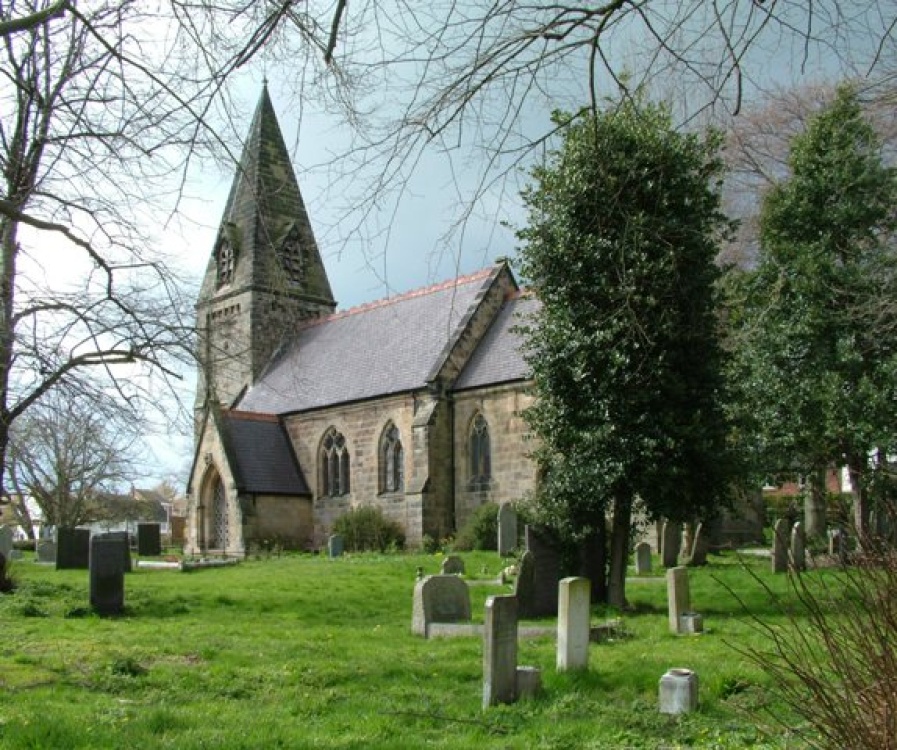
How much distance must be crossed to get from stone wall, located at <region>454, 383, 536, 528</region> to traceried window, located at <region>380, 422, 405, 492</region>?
249cm

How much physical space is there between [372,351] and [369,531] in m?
6.96

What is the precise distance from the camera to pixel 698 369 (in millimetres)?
14555

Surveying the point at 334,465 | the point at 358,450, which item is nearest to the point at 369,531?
the point at 358,450

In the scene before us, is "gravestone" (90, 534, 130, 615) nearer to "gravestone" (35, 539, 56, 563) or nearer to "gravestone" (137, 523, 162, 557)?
"gravestone" (35, 539, 56, 563)

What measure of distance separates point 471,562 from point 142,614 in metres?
8.54

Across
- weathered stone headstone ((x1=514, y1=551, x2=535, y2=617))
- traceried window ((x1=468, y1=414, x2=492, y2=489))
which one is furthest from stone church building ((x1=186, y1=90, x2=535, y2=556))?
weathered stone headstone ((x1=514, y1=551, x2=535, y2=617))

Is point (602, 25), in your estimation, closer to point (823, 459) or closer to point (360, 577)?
point (360, 577)

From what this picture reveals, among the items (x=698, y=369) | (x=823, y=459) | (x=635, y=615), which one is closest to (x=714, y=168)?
(x=698, y=369)

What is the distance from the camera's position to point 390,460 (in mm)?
29500

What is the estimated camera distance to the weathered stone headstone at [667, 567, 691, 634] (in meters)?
11.2

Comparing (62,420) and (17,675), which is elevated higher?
(62,420)

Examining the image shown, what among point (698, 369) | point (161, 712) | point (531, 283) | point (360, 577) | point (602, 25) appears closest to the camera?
point (602, 25)

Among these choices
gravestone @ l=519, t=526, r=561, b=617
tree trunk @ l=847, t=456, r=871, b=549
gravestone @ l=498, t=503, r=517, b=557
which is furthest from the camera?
gravestone @ l=498, t=503, r=517, b=557

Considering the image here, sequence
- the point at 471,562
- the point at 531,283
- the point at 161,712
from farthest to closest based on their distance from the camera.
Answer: the point at 471,562 < the point at 531,283 < the point at 161,712
